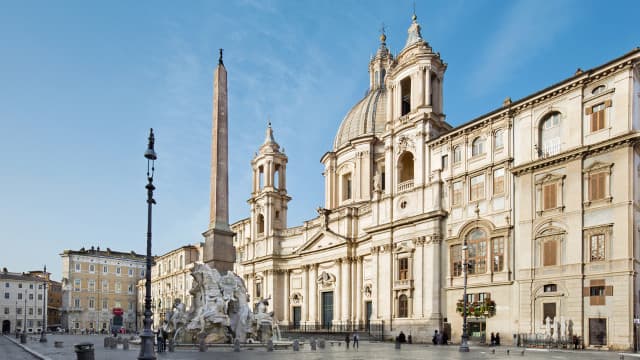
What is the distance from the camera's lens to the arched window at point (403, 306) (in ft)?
143

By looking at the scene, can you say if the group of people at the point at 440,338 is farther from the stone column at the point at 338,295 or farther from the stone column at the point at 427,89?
the stone column at the point at 427,89

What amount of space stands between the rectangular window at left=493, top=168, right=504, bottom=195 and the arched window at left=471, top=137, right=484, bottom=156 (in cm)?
217

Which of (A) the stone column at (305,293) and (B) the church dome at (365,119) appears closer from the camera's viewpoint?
(A) the stone column at (305,293)

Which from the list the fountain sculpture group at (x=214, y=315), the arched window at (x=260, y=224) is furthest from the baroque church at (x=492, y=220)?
the fountain sculpture group at (x=214, y=315)

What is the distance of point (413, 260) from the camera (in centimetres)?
4334

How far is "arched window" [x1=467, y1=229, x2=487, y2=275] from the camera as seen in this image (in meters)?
37.9

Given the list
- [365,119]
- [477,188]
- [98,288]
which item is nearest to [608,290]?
[477,188]

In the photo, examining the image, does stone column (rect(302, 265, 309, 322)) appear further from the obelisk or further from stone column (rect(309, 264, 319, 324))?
the obelisk

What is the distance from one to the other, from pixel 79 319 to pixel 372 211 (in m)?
70.4

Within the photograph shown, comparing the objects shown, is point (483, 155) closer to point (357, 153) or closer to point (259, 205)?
point (357, 153)

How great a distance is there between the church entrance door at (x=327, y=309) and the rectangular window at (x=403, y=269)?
46.8 feet

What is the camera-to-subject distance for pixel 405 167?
48844 mm

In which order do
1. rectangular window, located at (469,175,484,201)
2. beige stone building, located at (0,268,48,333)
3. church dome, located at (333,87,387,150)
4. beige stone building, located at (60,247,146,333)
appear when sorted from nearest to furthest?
rectangular window, located at (469,175,484,201) < church dome, located at (333,87,387,150) < beige stone building, located at (60,247,146,333) < beige stone building, located at (0,268,48,333)

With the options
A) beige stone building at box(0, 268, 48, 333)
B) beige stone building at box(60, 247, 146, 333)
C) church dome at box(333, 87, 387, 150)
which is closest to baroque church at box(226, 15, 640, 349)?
church dome at box(333, 87, 387, 150)
